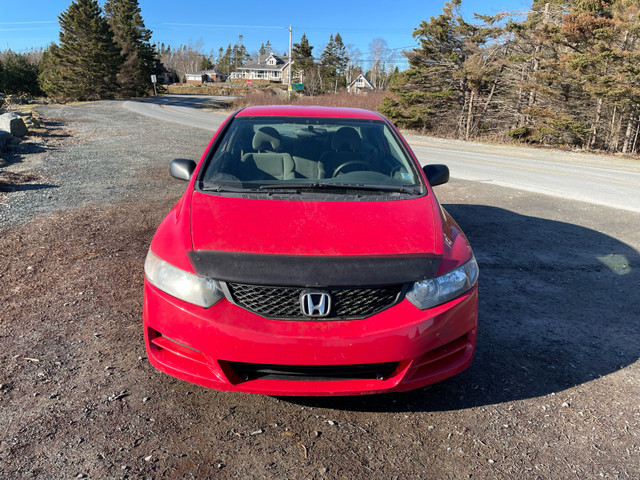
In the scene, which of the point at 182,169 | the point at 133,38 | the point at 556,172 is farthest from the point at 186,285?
the point at 133,38

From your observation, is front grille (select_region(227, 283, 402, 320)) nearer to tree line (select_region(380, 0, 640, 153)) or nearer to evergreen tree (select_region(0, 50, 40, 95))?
tree line (select_region(380, 0, 640, 153))

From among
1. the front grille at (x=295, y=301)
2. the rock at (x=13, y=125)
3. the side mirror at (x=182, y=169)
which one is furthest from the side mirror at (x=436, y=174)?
the rock at (x=13, y=125)

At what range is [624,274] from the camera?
16.6ft

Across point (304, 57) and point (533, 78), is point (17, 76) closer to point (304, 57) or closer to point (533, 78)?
point (304, 57)

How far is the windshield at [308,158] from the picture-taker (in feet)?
10.9

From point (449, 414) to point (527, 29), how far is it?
2384cm

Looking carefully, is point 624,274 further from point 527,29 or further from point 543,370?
point 527,29

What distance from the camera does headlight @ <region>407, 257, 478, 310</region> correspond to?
7.87 feet

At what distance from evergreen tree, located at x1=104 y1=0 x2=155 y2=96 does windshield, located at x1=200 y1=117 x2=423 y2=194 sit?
5599 cm

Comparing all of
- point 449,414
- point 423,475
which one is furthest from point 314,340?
point 449,414

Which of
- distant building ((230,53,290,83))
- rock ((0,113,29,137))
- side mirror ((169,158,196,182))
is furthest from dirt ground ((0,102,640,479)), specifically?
distant building ((230,53,290,83))

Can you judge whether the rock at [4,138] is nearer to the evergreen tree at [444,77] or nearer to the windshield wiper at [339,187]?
the windshield wiper at [339,187]

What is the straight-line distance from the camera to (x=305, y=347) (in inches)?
88.7

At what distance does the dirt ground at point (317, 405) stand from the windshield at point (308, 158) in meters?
1.39
